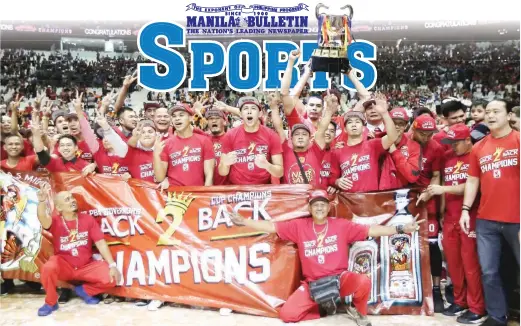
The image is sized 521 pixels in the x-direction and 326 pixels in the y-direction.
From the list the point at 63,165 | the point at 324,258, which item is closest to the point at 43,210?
the point at 63,165

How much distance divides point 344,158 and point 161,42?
28.0 ft

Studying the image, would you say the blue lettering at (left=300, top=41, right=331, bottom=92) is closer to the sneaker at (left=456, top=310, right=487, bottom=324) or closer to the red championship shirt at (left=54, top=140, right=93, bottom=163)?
the red championship shirt at (left=54, top=140, right=93, bottom=163)

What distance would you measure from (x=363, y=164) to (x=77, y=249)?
106 inches

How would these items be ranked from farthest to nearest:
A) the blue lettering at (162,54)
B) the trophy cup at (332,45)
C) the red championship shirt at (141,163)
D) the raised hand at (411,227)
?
the blue lettering at (162,54), the trophy cup at (332,45), the red championship shirt at (141,163), the raised hand at (411,227)

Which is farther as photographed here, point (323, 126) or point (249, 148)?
point (249, 148)

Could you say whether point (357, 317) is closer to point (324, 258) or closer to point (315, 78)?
point (324, 258)

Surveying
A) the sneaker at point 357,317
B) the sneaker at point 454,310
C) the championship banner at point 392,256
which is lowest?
the sneaker at point 454,310

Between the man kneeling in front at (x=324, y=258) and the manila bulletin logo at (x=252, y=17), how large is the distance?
6126 millimetres

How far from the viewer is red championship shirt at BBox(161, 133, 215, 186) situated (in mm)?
4551

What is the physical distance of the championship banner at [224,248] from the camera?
424 centimetres

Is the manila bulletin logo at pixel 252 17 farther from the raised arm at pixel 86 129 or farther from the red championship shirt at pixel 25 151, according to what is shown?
the raised arm at pixel 86 129

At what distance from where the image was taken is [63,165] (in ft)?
16.0

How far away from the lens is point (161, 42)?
11.8m

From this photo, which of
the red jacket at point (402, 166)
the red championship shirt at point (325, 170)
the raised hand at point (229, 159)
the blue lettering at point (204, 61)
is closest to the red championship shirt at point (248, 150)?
the raised hand at point (229, 159)
